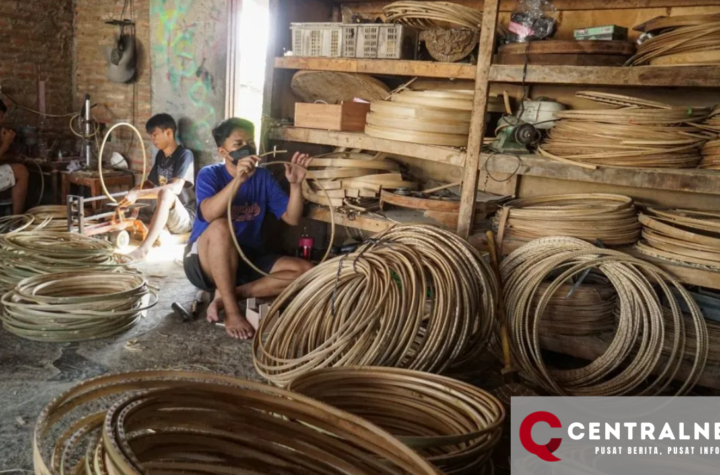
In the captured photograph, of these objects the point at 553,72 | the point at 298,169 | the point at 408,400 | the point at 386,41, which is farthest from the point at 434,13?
the point at 408,400

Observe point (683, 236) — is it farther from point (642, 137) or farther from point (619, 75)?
point (619, 75)

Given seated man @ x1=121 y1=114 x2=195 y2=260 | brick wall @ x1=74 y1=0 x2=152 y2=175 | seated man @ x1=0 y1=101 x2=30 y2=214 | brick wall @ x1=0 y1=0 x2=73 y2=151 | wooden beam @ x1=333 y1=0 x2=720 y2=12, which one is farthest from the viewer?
brick wall @ x1=0 y1=0 x2=73 y2=151

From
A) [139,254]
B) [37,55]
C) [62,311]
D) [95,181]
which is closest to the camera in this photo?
[62,311]

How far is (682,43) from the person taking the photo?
2.98 m

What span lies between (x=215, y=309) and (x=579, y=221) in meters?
2.22

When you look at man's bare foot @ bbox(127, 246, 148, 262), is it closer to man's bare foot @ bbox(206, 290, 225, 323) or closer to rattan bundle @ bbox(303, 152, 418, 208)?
man's bare foot @ bbox(206, 290, 225, 323)

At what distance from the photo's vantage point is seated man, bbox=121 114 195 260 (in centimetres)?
530

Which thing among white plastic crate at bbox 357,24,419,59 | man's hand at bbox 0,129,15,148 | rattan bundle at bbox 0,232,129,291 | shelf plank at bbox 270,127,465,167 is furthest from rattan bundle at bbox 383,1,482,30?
man's hand at bbox 0,129,15,148

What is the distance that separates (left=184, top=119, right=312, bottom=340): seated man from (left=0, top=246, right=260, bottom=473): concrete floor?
0.21 meters

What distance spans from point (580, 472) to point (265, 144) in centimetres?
299

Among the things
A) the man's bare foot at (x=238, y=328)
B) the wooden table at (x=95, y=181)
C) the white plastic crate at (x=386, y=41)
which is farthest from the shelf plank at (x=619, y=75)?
the wooden table at (x=95, y=181)

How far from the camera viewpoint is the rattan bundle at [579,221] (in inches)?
128

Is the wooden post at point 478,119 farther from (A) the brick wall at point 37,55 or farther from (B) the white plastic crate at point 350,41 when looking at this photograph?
(A) the brick wall at point 37,55

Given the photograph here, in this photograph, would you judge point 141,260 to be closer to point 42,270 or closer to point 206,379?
point 42,270
